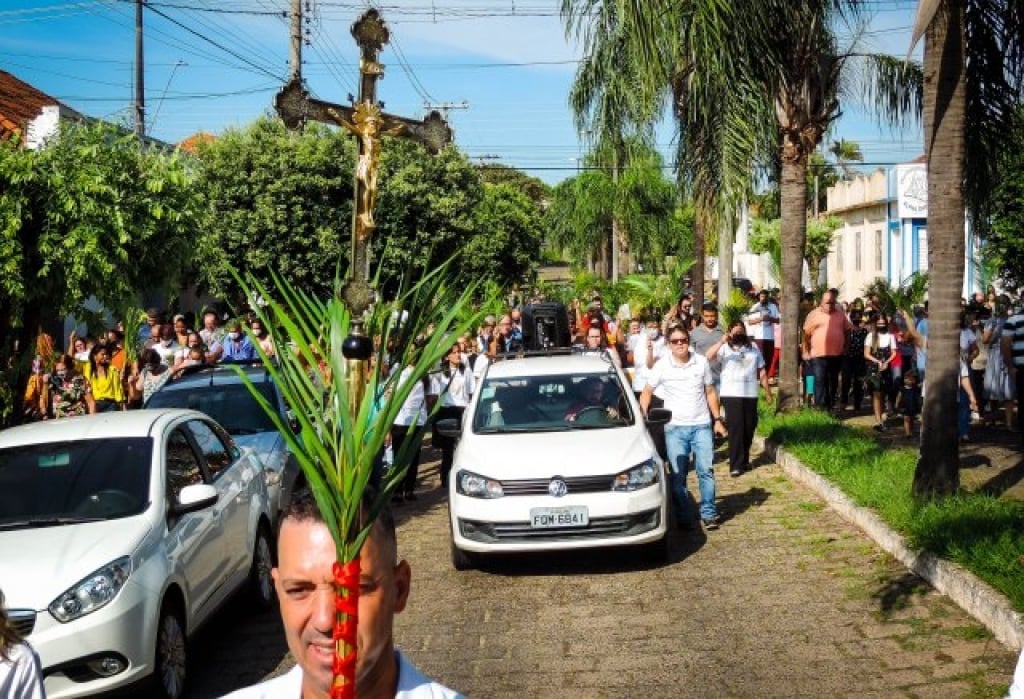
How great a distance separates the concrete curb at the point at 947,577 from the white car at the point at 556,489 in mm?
1775

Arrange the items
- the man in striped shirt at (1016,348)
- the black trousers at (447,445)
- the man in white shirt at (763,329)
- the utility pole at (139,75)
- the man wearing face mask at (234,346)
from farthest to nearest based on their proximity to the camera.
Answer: the utility pole at (139,75)
the man in white shirt at (763,329)
the man wearing face mask at (234,346)
the man in striped shirt at (1016,348)
the black trousers at (447,445)

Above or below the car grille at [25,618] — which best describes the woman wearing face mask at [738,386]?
above

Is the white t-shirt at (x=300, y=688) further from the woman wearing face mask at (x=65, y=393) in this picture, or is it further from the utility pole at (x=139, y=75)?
the utility pole at (x=139, y=75)

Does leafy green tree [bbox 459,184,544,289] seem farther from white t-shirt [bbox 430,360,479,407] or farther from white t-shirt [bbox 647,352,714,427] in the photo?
white t-shirt [bbox 647,352,714,427]

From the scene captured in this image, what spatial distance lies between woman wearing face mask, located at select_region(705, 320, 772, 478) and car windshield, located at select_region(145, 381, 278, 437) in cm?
526

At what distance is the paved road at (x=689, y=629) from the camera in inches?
271

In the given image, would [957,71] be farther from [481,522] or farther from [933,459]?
[481,522]

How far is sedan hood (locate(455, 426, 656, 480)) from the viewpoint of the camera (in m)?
9.65

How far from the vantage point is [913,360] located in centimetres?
1736

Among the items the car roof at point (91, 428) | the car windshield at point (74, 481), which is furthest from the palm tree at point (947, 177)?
the car windshield at point (74, 481)

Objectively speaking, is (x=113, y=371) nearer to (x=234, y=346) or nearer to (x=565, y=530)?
(x=234, y=346)

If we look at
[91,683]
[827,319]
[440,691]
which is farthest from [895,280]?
[440,691]

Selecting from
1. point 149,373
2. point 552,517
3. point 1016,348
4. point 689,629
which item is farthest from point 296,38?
point 689,629

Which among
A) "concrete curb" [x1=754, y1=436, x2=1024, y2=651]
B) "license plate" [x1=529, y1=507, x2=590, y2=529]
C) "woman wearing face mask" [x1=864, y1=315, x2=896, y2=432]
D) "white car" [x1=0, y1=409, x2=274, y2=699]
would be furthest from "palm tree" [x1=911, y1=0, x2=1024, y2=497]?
"woman wearing face mask" [x1=864, y1=315, x2=896, y2=432]
